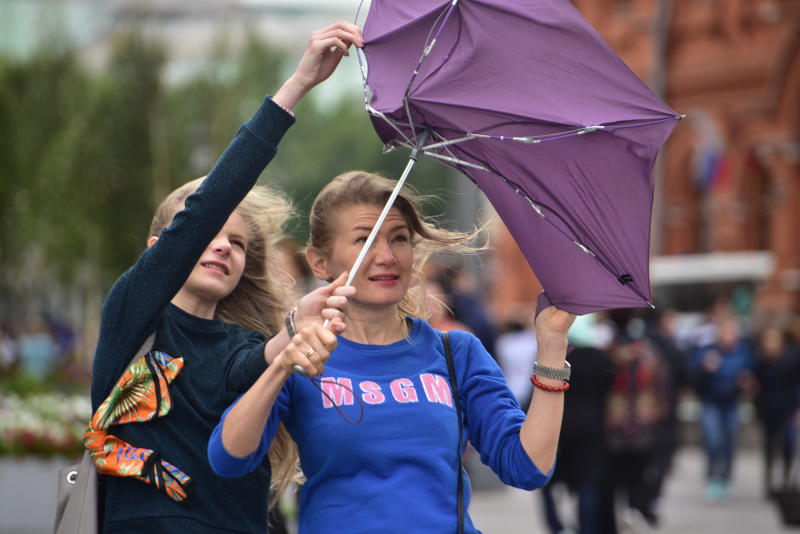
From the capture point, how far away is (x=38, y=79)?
2470 centimetres

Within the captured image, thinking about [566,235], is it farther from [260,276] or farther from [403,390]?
[260,276]

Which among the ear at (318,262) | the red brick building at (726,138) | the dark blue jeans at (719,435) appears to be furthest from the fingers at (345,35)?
the red brick building at (726,138)

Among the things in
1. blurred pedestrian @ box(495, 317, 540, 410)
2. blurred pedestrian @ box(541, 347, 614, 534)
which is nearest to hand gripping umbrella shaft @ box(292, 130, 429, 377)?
blurred pedestrian @ box(541, 347, 614, 534)

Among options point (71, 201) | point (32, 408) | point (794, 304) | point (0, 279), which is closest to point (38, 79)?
point (71, 201)

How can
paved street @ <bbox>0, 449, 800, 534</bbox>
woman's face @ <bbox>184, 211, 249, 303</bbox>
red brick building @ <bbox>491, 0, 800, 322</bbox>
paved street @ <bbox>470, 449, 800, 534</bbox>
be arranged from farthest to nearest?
red brick building @ <bbox>491, 0, 800, 322</bbox>, paved street @ <bbox>470, 449, 800, 534</bbox>, paved street @ <bbox>0, 449, 800, 534</bbox>, woman's face @ <bbox>184, 211, 249, 303</bbox>

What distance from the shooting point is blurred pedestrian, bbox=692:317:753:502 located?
1577 cm

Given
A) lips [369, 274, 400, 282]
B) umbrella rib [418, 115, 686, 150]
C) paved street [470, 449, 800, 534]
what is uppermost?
umbrella rib [418, 115, 686, 150]

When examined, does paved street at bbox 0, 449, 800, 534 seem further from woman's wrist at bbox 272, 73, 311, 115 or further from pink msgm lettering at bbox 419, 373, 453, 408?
woman's wrist at bbox 272, 73, 311, 115

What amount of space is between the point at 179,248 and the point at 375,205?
20.5 inches

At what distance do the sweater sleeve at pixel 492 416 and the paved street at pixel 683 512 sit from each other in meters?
7.44

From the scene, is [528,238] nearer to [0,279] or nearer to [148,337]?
[148,337]

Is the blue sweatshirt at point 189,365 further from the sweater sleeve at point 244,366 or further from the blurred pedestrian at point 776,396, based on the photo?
the blurred pedestrian at point 776,396

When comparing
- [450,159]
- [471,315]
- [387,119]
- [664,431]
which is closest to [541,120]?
[450,159]

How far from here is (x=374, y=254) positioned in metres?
3.46
